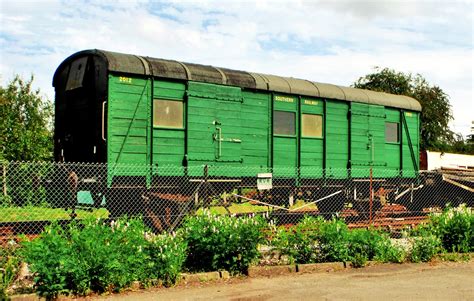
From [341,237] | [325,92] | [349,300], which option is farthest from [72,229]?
[325,92]

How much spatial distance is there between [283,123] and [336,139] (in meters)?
2.18

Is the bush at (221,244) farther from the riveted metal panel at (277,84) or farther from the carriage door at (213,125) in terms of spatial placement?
the riveted metal panel at (277,84)

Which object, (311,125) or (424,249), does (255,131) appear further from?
(424,249)

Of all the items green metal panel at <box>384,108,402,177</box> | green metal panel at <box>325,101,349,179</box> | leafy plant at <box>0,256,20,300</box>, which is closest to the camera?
leafy plant at <box>0,256,20,300</box>

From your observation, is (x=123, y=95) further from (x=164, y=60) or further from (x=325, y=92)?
(x=325, y=92)

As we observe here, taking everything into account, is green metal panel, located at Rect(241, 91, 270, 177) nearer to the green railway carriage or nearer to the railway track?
the green railway carriage

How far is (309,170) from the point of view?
616 inches

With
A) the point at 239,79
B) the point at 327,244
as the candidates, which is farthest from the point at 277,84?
the point at 327,244

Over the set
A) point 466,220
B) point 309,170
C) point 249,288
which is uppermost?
point 309,170

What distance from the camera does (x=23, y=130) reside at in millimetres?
25656

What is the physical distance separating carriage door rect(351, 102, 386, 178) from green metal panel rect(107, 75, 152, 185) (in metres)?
7.16

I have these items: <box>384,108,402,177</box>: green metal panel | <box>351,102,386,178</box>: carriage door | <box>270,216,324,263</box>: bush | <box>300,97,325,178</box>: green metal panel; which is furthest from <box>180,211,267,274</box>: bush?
<box>384,108,402,177</box>: green metal panel

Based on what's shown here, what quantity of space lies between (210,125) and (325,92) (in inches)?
178

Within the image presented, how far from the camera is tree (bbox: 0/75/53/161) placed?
24.3m
